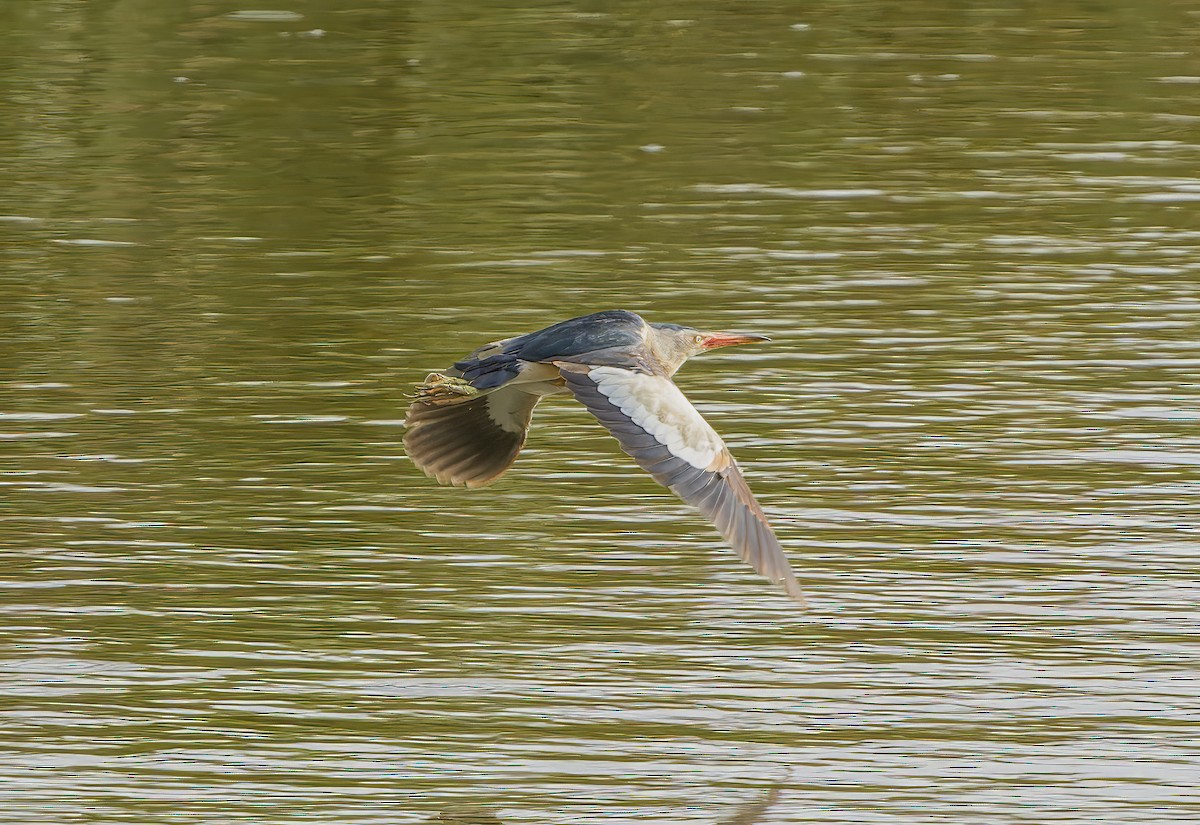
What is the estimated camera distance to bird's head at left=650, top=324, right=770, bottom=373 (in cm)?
1023

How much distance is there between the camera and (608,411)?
8.91 metres

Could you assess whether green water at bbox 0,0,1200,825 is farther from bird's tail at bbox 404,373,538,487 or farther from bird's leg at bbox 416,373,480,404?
bird's leg at bbox 416,373,480,404

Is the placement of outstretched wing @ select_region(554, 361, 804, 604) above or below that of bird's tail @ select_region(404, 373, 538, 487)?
above

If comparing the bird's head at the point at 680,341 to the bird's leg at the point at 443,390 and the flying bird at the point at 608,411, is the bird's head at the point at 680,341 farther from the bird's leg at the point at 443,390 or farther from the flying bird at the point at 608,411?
the bird's leg at the point at 443,390

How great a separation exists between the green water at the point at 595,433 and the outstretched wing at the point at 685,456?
2.14 feet

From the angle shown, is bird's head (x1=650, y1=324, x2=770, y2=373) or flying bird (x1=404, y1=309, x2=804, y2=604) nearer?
flying bird (x1=404, y1=309, x2=804, y2=604)

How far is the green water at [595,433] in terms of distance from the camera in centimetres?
848

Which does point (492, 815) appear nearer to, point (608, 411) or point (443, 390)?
point (608, 411)

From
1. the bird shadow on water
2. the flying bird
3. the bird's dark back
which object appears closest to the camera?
the bird shadow on water

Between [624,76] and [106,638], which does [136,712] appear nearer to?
[106,638]

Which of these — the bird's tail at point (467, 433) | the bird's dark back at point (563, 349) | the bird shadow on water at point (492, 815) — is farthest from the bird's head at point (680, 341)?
the bird shadow on water at point (492, 815)

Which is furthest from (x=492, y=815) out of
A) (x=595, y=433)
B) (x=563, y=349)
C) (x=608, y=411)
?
(x=595, y=433)

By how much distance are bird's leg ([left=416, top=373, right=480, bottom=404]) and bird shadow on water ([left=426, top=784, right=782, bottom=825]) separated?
2377 mm

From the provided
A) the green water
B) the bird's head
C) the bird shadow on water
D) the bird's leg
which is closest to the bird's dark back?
the bird's leg
